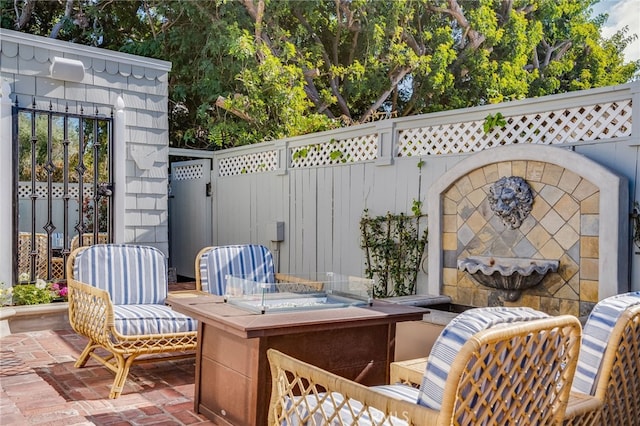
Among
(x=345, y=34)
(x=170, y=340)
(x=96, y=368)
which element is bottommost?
(x=96, y=368)

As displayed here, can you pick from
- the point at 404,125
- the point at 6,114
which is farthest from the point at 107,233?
the point at 404,125

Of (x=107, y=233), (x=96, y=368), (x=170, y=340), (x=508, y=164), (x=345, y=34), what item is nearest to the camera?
(x=170, y=340)

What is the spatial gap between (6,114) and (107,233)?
5.17 ft

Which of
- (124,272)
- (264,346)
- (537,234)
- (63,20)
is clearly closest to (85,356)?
(124,272)

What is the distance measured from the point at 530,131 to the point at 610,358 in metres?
2.91

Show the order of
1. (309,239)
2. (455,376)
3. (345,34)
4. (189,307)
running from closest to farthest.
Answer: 1. (455,376)
2. (189,307)
3. (309,239)
4. (345,34)

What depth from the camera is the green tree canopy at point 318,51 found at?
8.76 metres

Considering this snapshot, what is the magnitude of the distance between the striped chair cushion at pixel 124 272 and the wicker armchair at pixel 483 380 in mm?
2593

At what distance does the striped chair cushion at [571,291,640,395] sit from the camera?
204 centimetres

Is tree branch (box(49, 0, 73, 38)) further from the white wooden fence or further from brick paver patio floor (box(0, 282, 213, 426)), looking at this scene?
brick paver patio floor (box(0, 282, 213, 426))

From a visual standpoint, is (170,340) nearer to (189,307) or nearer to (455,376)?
(189,307)

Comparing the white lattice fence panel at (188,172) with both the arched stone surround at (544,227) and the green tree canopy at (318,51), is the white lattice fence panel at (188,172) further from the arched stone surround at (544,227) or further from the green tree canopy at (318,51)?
the arched stone surround at (544,227)

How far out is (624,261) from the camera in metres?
3.90

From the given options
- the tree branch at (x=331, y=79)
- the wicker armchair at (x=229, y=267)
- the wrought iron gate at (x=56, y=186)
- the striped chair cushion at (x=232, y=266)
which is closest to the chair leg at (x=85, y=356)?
the wicker armchair at (x=229, y=267)
